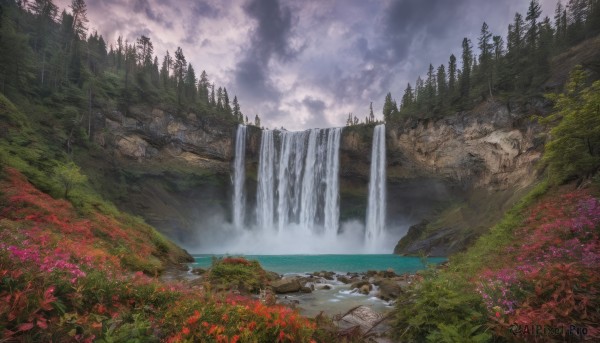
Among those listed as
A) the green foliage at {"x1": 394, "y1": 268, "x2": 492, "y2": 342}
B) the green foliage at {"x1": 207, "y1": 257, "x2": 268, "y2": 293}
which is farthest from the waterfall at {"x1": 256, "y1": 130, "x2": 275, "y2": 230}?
the green foliage at {"x1": 394, "y1": 268, "x2": 492, "y2": 342}

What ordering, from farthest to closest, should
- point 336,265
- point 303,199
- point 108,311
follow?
point 303,199 < point 336,265 < point 108,311

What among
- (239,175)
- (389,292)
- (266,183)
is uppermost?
(239,175)

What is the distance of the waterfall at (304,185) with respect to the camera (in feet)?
159

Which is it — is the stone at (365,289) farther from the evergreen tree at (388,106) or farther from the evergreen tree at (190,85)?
the evergreen tree at (388,106)

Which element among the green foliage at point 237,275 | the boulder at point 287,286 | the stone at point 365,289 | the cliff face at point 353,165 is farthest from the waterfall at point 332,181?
the boulder at point 287,286

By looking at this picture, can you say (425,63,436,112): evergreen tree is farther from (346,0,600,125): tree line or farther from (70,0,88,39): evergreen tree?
(70,0,88,39): evergreen tree

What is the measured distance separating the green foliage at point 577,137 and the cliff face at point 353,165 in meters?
22.1

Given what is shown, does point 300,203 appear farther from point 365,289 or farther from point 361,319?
point 361,319

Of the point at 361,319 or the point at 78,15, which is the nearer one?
the point at 361,319

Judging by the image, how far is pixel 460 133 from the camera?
41.8 meters

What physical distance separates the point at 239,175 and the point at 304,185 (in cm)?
1166

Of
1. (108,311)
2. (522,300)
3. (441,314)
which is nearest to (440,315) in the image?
(441,314)

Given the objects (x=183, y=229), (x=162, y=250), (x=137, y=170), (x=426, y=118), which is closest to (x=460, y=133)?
(x=426, y=118)

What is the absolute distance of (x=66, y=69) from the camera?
4662 centimetres
